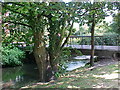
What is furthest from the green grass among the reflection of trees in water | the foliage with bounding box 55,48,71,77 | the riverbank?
the reflection of trees in water

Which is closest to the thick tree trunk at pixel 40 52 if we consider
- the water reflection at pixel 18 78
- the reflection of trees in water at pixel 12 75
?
the water reflection at pixel 18 78

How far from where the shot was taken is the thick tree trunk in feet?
11.0

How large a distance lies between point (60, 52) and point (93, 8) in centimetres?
139

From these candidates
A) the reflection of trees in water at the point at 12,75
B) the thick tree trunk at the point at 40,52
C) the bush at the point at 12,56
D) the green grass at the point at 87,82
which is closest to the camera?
the green grass at the point at 87,82

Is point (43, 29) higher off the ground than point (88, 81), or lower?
higher

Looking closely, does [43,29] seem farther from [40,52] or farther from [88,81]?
[88,81]

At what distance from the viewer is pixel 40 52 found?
3545 mm

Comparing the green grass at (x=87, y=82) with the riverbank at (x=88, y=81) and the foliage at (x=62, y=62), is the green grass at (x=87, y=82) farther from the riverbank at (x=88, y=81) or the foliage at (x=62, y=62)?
the foliage at (x=62, y=62)

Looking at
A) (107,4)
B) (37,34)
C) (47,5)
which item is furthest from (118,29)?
(47,5)

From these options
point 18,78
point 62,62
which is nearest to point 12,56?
point 18,78

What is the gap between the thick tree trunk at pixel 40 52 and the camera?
3.35 m

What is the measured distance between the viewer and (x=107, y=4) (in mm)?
3504

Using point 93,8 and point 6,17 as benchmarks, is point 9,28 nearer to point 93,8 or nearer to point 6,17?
point 6,17

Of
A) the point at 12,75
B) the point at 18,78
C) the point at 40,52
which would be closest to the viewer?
the point at 40,52
